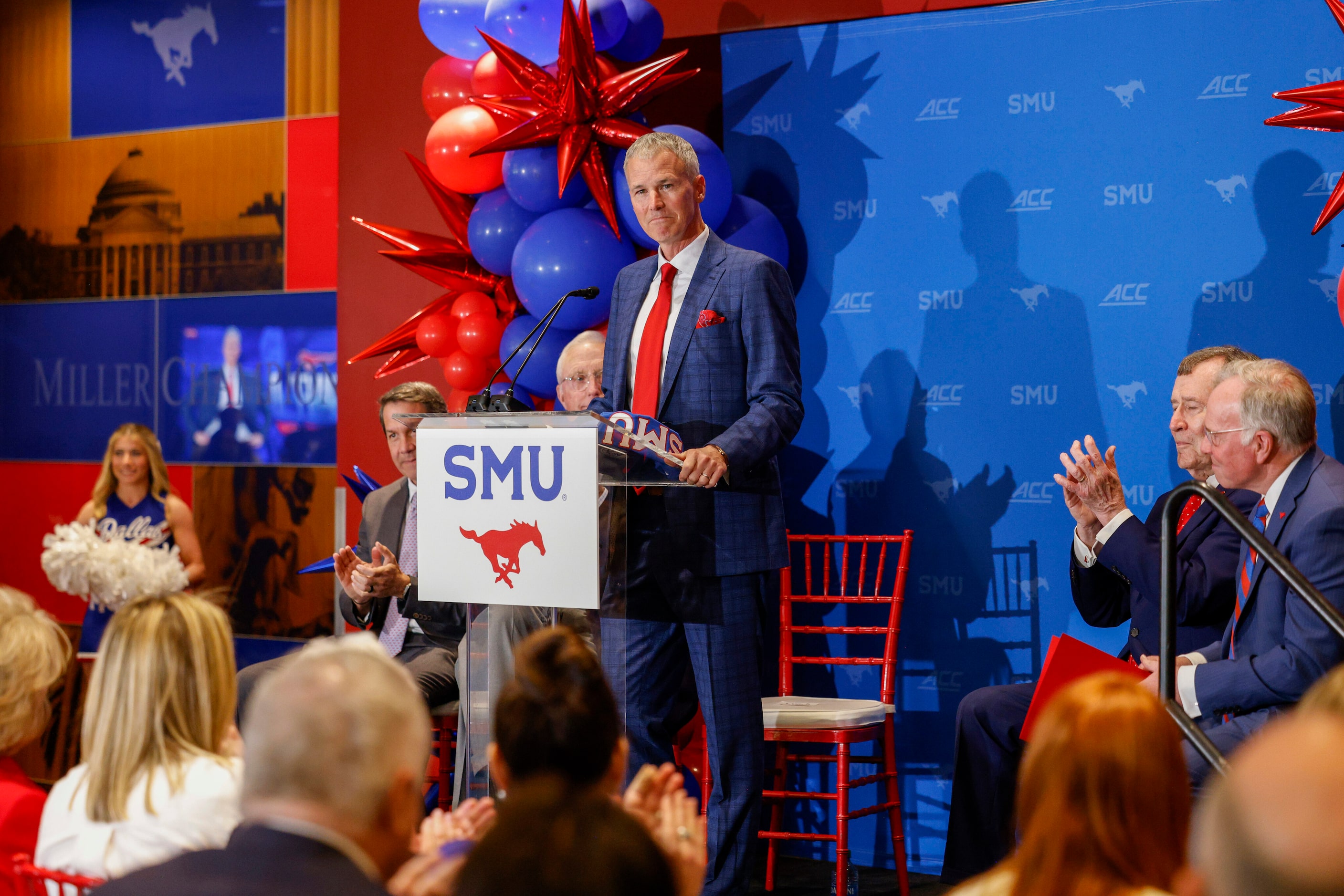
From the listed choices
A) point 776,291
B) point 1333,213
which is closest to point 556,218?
point 776,291

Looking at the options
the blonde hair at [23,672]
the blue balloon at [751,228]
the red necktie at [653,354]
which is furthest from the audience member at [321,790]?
the blue balloon at [751,228]

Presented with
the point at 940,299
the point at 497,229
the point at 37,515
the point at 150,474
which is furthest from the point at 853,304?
the point at 37,515

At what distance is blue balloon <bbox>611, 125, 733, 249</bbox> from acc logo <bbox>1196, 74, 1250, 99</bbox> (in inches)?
61.1

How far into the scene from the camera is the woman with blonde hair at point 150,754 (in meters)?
1.81

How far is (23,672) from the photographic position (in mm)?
2264

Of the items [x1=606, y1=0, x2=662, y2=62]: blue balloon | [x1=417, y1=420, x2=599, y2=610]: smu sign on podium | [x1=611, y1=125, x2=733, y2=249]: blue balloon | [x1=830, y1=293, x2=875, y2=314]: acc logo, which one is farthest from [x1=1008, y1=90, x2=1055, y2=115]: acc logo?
[x1=417, y1=420, x2=599, y2=610]: smu sign on podium

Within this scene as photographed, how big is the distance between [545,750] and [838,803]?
227cm

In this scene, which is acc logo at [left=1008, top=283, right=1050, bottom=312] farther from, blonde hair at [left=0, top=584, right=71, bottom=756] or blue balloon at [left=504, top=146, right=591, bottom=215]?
blonde hair at [left=0, top=584, right=71, bottom=756]

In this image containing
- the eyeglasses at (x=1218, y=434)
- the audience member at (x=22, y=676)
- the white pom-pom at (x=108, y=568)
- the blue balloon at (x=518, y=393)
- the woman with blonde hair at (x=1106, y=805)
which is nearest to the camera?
the woman with blonde hair at (x=1106, y=805)

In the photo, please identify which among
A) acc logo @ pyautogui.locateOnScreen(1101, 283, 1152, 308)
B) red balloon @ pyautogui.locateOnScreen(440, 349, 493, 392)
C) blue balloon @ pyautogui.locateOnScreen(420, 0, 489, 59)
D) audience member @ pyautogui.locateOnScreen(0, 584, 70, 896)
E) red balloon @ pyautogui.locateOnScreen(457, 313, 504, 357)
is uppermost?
blue balloon @ pyautogui.locateOnScreen(420, 0, 489, 59)

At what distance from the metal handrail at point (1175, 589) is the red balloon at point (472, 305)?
2.56m

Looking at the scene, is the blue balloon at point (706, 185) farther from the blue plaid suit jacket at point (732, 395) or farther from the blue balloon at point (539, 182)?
the blue plaid suit jacket at point (732, 395)

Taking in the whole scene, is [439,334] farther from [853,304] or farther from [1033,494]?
[1033,494]

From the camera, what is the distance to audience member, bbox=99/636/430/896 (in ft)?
4.32
